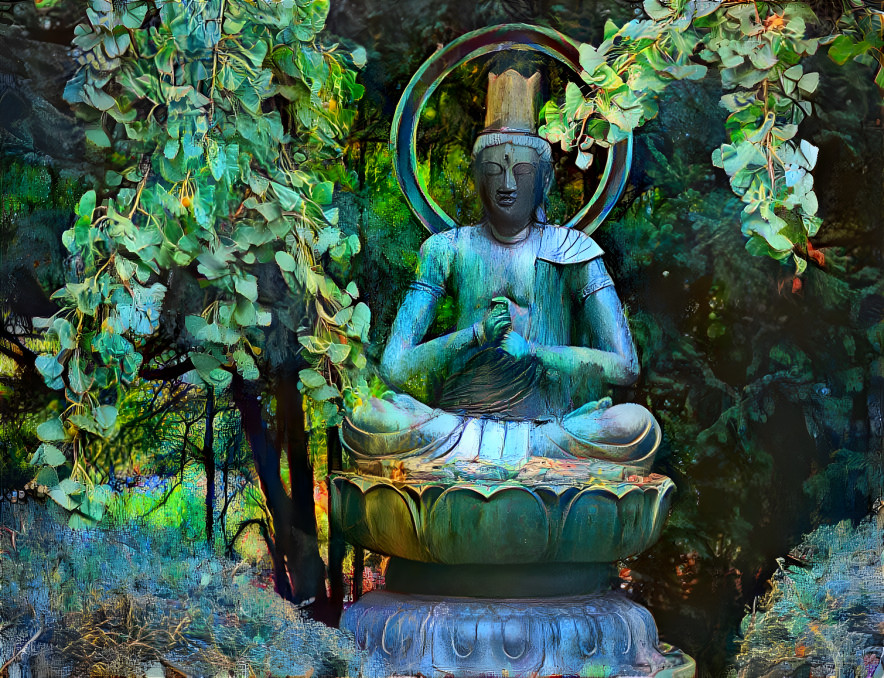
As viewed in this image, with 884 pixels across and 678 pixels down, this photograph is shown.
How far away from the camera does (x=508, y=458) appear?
4.18m

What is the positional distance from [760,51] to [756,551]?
1.70m

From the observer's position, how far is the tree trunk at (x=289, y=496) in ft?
14.2

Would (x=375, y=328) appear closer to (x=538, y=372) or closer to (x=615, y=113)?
(x=538, y=372)

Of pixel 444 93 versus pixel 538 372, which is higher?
pixel 444 93

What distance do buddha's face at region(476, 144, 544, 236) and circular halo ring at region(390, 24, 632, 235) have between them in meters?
0.18

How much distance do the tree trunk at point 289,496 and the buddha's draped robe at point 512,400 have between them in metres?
0.25

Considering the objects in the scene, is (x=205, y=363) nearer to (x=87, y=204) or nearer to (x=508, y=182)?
(x=87, y=204)

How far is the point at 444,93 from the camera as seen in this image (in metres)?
4.49

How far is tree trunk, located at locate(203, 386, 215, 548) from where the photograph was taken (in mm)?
4285

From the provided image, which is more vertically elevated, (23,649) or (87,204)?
(87,204)

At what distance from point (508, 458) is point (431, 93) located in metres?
1.33

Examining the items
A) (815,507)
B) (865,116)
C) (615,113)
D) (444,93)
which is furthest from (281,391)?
(865,116)

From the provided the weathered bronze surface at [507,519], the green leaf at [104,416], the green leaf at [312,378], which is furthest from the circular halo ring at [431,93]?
the green leaf at [104,416]

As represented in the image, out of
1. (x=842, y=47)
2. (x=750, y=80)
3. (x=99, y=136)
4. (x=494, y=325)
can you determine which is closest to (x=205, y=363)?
(x=99, y=136)
